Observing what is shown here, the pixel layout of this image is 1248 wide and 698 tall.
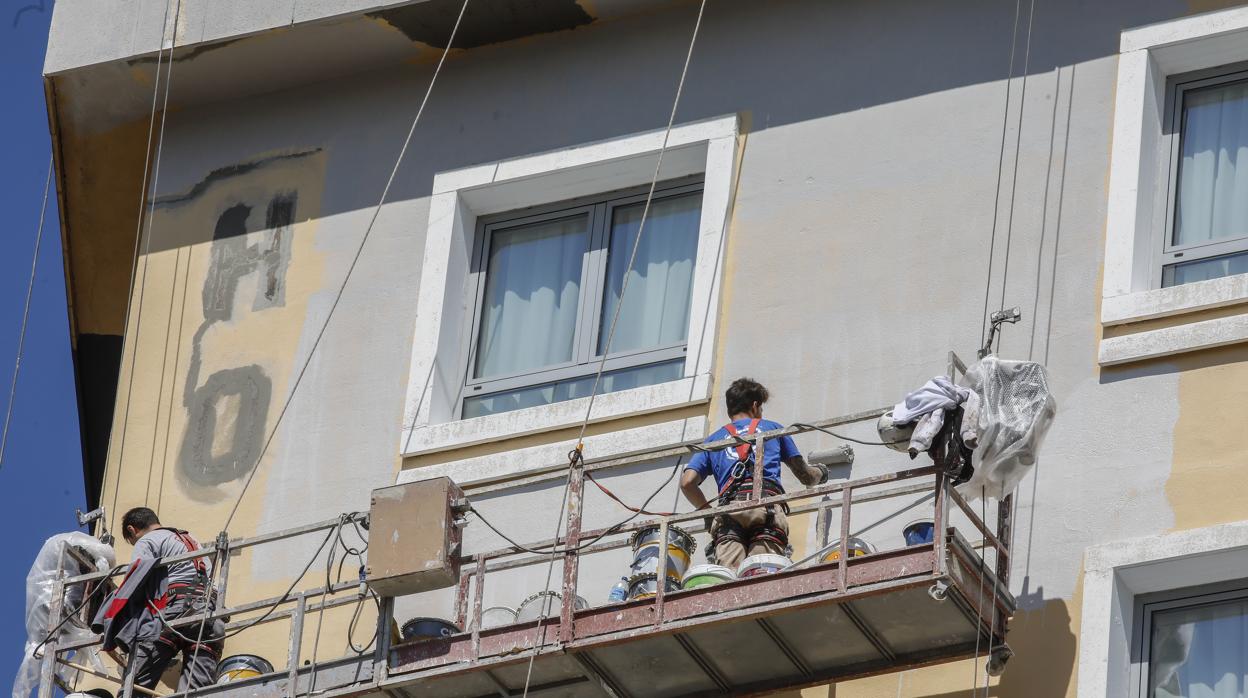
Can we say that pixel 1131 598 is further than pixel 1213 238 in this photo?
No

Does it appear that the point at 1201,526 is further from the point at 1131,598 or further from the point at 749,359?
the point at 749,359

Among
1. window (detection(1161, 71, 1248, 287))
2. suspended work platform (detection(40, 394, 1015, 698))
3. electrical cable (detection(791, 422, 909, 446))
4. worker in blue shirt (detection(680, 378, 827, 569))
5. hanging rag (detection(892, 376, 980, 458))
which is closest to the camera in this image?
hanging rag (detection(892, 376, 980, 458))

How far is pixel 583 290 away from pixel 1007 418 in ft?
15.9

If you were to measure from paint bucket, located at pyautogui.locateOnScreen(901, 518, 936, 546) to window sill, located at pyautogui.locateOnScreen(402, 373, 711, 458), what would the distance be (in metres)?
2.16

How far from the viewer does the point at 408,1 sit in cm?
1952

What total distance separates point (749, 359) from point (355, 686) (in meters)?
3.58

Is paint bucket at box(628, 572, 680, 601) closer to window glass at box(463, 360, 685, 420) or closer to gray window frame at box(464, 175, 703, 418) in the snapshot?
window glass at box(463, 360, 685, 420)

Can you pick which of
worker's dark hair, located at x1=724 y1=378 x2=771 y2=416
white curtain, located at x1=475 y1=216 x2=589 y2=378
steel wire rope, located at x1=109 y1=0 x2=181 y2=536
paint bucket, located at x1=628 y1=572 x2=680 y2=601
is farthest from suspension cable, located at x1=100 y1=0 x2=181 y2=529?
worker's dark hair, located at x1=724 y1=378 x2=771 y2=416

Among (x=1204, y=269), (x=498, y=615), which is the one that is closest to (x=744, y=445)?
(x=498, y=615)

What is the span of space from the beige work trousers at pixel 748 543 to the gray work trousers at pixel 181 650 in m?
3.45

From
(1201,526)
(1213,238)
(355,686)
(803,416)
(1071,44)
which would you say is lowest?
(355,686)

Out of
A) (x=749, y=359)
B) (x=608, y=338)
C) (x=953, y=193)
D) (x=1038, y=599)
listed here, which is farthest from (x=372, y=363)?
(x=1038, y=599)

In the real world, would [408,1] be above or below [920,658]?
above

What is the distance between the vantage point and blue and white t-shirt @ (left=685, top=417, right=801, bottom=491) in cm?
1611
